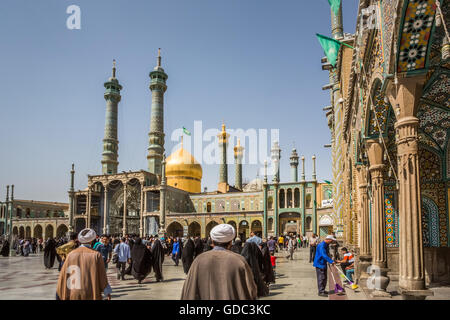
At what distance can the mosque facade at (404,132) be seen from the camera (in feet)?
17.4

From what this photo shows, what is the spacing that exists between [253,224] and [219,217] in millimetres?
3499

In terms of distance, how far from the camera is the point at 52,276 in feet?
40.3

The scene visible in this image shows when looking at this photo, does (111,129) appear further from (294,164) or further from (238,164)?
(294,164)

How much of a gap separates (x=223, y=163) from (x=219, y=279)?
48.7 metres

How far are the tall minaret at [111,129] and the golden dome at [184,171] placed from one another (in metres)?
6.99

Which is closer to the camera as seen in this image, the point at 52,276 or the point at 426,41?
the point at 426,41

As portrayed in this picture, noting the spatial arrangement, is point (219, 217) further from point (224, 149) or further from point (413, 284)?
point (413, 284)

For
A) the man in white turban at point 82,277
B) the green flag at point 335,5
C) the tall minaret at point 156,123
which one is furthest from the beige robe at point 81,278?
A: the tall minaret at point 156,123

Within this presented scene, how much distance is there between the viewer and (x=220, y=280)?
2.69m

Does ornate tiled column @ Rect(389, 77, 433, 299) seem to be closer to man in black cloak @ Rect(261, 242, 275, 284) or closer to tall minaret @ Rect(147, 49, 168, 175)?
man in black cloak @ Rect(261, 242, 275, 284)

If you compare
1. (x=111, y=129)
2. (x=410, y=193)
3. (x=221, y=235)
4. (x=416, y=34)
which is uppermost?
(x=111, y=129)

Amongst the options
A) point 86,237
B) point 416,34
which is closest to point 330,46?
point 416,34
